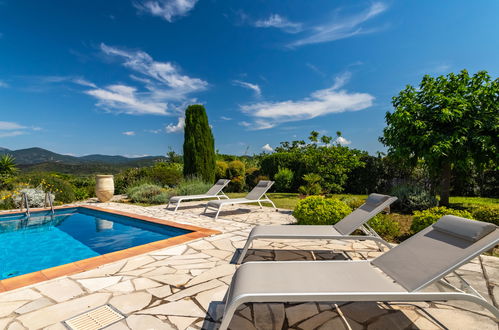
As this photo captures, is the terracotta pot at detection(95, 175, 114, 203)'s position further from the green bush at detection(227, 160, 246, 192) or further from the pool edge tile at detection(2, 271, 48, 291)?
the pool edge tile at detection(2, 271, 48, 291)

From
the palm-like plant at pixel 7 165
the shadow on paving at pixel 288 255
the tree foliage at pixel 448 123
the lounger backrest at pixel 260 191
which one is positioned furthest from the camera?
the palm-like plant at pixel 7 165

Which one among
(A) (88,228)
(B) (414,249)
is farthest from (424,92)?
(A) (88,228)

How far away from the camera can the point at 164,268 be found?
11.1 ft

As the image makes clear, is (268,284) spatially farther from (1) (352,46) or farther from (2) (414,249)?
(1) (352,46)

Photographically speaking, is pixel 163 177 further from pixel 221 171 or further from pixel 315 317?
pixel 315 317

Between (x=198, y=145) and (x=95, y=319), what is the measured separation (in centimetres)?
A: 1161

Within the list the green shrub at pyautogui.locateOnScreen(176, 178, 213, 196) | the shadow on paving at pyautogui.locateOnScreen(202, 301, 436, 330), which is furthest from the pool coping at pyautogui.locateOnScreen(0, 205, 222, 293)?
the green shrub at pyautogui.locateOnScreen(176, 178, 213, 196)

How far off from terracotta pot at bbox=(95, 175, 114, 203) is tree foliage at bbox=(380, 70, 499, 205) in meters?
10.7

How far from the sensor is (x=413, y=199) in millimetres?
7359

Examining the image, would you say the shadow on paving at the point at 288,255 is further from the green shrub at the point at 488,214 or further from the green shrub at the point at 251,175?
the green shrub at the point at 251,175

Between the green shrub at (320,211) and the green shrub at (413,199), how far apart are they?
337 cm

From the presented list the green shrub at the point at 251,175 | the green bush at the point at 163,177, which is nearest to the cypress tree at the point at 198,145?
the green bush at the point at 163,177

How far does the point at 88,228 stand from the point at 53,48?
13.1 m

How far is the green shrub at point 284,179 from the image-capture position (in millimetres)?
14617
